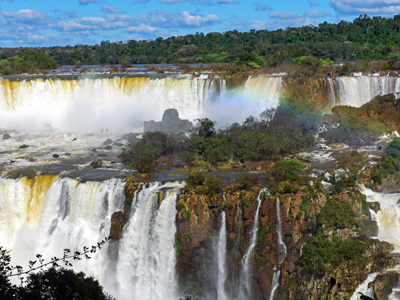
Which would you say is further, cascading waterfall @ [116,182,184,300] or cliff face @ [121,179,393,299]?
cascading waterfall @ [116,182,184,300]

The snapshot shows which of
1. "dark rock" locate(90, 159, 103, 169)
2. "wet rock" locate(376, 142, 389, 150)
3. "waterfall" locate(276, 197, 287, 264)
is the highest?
"wet rock" locate(376, 142, 389, 150)

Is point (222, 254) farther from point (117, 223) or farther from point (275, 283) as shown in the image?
point (117, 223)

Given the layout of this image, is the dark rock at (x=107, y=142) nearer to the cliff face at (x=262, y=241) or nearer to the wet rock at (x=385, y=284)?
the cliff face at (x=262, y=241)

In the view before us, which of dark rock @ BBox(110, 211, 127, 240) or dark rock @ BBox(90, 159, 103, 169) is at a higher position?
dark rock @ BBox(90, 159, 103, 169)

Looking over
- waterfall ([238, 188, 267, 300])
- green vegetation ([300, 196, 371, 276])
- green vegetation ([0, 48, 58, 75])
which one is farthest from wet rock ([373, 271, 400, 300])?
green vegetation ([0, 48, 58, 75])

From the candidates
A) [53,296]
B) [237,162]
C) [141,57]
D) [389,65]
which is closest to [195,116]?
[237,162]

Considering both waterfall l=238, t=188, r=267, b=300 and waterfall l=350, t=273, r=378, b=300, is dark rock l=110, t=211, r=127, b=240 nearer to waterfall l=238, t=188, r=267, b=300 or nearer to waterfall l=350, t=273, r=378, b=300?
waterfall l=238, t=188, r=267, b=300
